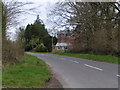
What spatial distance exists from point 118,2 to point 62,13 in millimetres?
13358

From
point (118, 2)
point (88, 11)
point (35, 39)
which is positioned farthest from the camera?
point (35, 39)

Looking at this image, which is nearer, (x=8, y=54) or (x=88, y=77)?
(x=88, y=77)

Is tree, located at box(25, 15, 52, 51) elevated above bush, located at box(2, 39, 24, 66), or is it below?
above

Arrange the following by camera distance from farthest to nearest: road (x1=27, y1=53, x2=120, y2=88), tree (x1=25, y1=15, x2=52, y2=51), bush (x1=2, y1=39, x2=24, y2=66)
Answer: tree (x1=25, y1=15, x2=52, y2=51), bush (x1=2, y1=39, x2=24, y2=66), road (x1=27, y1=53, x2=120, y2=88)

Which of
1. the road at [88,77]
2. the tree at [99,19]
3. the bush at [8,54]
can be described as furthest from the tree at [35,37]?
the road at [88,77]

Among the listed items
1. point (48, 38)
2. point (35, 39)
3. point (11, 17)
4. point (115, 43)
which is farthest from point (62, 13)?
point (35, 39)

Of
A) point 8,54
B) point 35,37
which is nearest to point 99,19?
point 8,54

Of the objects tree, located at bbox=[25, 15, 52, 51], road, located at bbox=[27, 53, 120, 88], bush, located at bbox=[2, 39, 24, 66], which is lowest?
road, located at bbox=[27, 53, 120, 88]

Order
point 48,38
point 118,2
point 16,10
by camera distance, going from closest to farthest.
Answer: point 16,10
point 118,2
point 48,38

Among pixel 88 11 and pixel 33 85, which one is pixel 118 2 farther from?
pixel 33 85

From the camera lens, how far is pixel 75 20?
33.2m

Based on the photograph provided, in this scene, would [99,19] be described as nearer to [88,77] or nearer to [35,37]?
[88,77]

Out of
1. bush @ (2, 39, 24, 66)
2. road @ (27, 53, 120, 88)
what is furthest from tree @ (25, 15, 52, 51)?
road @ (27, 53, 120, 88)

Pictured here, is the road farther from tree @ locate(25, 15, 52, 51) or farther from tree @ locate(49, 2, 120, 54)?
tree @ locate(25, 15, 52, 51)
